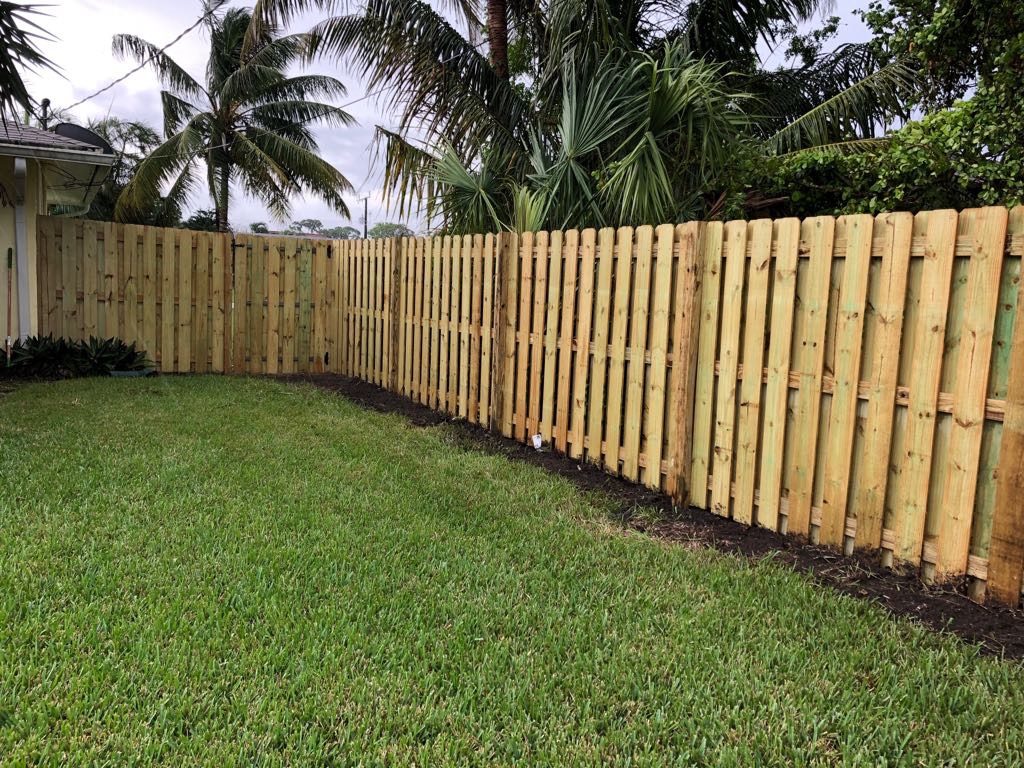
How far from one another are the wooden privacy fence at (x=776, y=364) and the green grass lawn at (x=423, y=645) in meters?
0.54

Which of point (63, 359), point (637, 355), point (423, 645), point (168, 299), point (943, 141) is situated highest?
point (943, 141)

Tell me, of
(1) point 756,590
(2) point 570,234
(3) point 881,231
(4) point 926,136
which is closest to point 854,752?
(1) point 756,590

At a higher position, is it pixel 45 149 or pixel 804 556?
pixel 45 149

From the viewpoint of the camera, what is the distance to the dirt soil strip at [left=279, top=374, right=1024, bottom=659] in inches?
110

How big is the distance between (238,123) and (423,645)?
22.4 metres

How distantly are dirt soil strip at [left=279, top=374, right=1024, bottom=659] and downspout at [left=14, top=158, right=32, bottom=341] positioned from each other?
6.11 metres

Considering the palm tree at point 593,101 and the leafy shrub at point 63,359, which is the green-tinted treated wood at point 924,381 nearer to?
the palm tree at point 593,101

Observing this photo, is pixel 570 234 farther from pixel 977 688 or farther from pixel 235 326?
pixel 235 326

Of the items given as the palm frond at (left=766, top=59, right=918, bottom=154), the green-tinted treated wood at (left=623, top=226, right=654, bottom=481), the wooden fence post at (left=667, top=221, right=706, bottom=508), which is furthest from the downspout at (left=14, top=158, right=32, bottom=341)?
the palm frond at (left=766, top=59, right=918, bottom=154)

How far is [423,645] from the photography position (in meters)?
2.55

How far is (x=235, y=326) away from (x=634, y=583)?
778 cm

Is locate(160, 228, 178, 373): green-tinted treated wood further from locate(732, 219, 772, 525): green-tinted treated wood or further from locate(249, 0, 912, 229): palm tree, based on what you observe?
locate(732, 219, 772, 525): green-tinted treated wood

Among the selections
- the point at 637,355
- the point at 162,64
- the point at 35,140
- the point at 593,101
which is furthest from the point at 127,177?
the point at 637,355

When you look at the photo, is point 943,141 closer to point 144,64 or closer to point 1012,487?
point 1012,487
